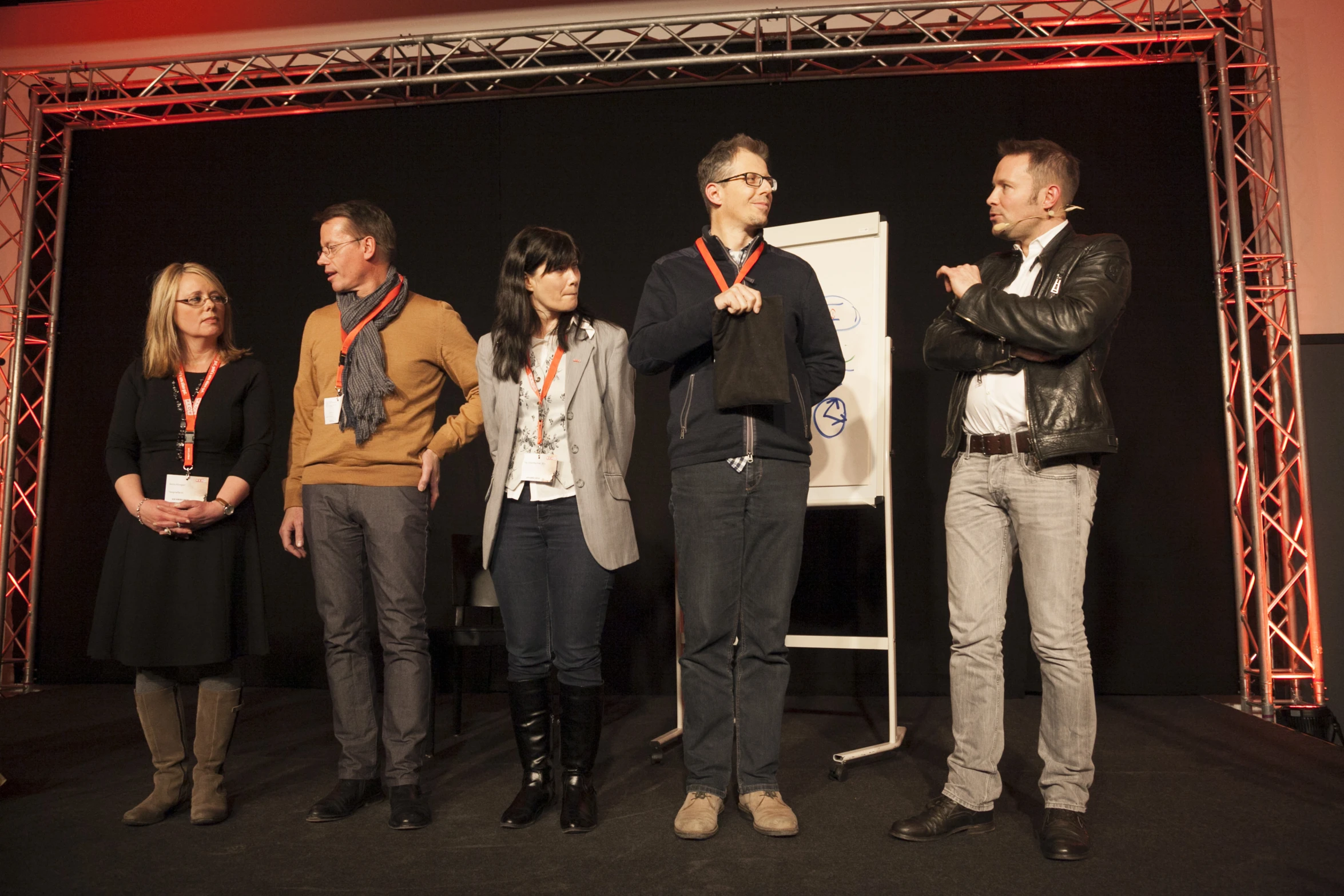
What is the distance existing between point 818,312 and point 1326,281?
3476 mm

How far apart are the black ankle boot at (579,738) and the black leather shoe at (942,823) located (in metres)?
0.80

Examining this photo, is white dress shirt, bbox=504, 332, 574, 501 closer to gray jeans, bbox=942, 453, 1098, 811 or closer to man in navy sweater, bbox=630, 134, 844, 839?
man in navy sweater, bbox=630, 134, 844, 839

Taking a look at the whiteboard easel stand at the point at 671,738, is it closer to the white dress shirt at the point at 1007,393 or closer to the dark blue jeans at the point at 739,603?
the dark blue jeans at the point at 739,603

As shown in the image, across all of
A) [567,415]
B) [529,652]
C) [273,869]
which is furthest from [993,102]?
[273,869]

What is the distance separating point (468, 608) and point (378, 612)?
1618 millimetres

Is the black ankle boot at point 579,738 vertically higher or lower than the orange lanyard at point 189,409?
lower

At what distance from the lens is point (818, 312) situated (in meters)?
2.37

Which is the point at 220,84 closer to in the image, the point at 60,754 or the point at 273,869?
the point at 60,754

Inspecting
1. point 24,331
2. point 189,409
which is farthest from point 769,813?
point 24,331

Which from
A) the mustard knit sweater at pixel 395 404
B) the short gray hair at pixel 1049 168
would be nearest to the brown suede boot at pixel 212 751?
the mustard knit sweater at pixel 395 404

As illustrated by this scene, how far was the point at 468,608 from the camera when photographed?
13.3ft

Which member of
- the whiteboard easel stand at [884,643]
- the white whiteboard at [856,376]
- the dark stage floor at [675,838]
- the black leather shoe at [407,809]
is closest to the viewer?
the dark stage floor at [675,838]

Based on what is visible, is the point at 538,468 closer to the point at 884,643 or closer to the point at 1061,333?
the point at 1061,333

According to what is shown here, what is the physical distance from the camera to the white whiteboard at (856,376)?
3.17 m
